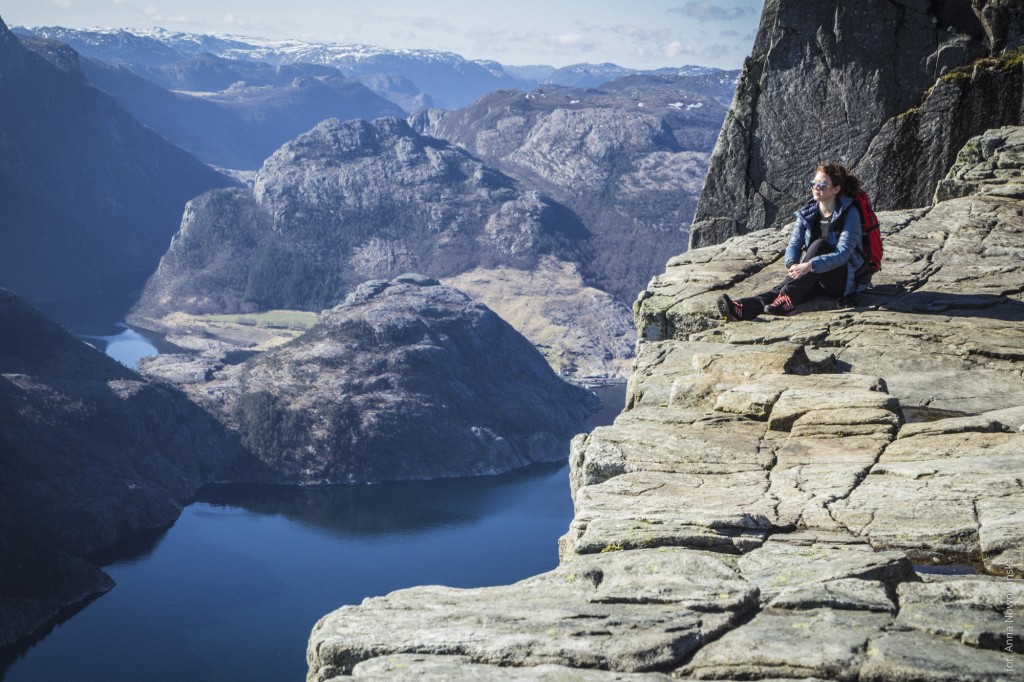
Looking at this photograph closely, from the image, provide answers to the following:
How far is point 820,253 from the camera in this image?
1997 cm

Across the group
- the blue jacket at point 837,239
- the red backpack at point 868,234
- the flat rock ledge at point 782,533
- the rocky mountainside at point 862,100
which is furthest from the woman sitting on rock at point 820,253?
the rocky mountainside at point 862,100

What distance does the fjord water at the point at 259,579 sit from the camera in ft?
431

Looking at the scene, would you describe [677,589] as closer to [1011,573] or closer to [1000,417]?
[1011,573]

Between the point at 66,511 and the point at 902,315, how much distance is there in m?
187

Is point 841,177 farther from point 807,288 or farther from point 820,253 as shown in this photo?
point 807,288

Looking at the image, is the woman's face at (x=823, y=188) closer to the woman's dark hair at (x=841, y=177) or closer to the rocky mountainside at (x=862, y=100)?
the woman's dark hair at (x=841, y=177)

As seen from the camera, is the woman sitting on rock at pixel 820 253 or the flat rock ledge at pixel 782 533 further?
the woman sitting on rock at pixel 820 253

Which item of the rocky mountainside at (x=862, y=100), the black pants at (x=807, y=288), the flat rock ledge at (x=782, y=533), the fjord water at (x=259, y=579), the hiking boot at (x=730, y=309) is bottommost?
the fjord water at (x=259, y=579)

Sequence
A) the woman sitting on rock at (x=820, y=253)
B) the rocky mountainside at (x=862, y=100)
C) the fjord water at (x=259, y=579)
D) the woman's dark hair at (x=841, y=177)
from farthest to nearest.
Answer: the fjord water at (x=259, y=579)
the rocky mountainside at (x=862, y=100)
the woman sitting on rock at (x=820, y=253)
the woman's dark hair at (x=841, y=177)

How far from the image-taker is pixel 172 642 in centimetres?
13725

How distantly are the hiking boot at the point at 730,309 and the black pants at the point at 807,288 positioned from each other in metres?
0.08

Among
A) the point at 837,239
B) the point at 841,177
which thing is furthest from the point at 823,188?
the point at 837,239

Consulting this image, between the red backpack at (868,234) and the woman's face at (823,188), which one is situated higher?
the woman's face at (823,188)

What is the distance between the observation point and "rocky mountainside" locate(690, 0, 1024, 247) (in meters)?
33.1
